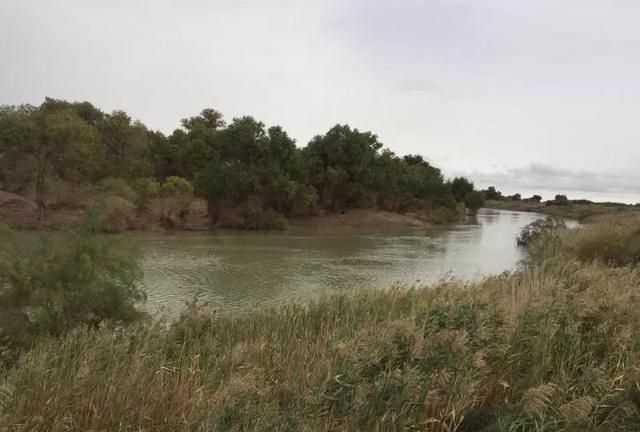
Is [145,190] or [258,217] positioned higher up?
[145,190]

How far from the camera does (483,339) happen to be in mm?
4031

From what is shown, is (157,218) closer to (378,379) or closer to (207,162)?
(207,162)

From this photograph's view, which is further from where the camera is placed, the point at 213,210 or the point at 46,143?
the point at 213,210

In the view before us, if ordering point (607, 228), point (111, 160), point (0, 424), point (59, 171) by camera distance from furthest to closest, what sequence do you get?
1. point (111, 160)
2. point (59, 171)
3. point (607, 228)
4. point (0, 424)

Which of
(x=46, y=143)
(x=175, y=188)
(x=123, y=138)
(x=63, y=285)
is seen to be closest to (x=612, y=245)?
(x=63, y=285)

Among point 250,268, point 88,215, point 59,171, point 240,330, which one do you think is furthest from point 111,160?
point 240,330

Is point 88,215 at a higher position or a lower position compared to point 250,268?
higher

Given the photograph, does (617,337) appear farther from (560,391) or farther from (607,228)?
(607,228)

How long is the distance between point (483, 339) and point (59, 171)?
125 ft

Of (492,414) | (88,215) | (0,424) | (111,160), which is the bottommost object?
(492,414)

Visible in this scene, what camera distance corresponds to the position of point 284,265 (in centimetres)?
2075

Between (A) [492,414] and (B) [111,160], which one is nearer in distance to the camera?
(A) [492,414]

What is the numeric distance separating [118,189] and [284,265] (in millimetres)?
18545

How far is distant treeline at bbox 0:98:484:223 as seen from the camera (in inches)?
1346
